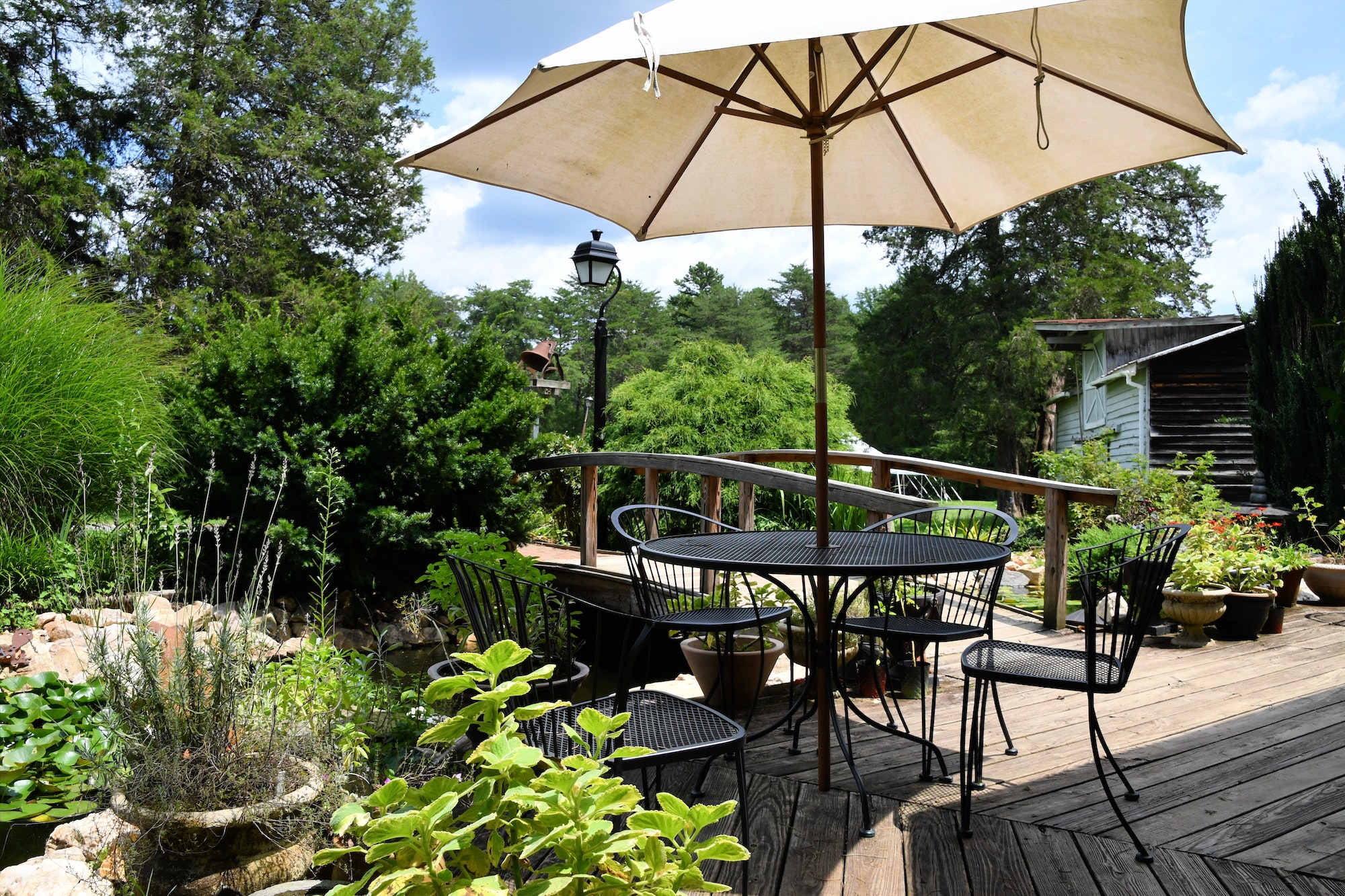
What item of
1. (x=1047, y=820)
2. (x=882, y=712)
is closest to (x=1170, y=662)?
(x=882, y=712)

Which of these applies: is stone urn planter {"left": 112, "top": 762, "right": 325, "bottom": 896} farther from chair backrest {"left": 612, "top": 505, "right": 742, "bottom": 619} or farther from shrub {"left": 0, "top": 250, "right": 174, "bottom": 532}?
shrub {"left": 0, "top": 250, "right": 174, "bottom": 532}

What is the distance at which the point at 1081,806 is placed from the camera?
244cm

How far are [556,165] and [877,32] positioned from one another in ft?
3.77

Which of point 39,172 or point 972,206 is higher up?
point 39,172

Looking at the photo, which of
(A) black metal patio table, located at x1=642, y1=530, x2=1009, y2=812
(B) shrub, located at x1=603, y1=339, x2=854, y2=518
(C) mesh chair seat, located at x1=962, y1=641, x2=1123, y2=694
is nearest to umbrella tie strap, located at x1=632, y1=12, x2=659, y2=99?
(A) black metal patio table, located at x1=642, y1=530, x2=1009, y2=812

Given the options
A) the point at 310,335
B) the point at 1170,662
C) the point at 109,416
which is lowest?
the point at 1170,662

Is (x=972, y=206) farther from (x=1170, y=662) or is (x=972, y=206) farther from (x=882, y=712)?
(x=1170, y=662)

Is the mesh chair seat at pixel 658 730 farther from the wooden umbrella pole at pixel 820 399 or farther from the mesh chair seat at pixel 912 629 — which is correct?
the mesh chair seat at pixel 912 629

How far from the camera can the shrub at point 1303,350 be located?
320 inches

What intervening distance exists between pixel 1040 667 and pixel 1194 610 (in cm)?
292

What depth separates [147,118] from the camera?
53.2ft

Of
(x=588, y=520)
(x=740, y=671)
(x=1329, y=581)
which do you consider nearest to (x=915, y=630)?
(x=740, y=671)

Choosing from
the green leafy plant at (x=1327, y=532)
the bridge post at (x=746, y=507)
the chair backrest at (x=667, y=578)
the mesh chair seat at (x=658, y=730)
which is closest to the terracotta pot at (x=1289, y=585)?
the green leafy plant at (x=1327, y=532)

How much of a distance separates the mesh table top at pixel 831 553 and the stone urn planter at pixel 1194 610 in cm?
251
